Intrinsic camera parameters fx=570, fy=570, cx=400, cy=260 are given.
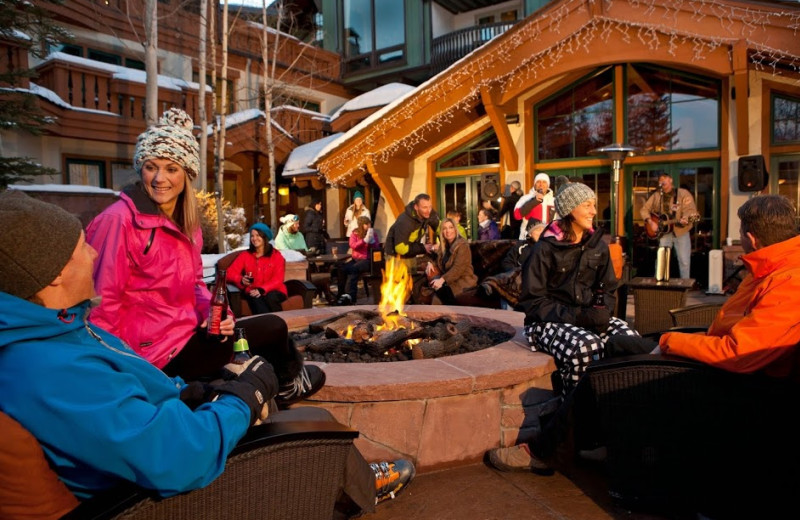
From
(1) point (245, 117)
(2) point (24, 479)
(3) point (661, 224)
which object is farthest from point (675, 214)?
(1) point (245, 117)

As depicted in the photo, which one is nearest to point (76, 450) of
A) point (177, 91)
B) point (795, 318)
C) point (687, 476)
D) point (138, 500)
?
point (138, 500)

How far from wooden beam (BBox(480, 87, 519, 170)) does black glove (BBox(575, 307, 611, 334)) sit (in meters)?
9.23

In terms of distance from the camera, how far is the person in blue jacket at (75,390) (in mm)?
1249

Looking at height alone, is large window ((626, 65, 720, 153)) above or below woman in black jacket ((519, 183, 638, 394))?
above

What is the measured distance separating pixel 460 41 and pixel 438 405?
1742cm

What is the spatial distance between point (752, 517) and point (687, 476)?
26 centimetres

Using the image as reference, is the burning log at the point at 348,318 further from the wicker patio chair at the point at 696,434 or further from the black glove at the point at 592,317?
the wicker patio chair at the point at 696,434

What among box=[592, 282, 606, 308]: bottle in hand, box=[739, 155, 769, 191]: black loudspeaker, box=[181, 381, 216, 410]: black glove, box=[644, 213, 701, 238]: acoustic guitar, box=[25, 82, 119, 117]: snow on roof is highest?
box=[25, 82, 119, 117]: snow on roof

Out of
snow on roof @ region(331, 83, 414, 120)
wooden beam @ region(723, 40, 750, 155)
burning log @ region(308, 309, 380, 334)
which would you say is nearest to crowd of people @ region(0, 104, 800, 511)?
burning log @ region(308, 309, 380, 334)

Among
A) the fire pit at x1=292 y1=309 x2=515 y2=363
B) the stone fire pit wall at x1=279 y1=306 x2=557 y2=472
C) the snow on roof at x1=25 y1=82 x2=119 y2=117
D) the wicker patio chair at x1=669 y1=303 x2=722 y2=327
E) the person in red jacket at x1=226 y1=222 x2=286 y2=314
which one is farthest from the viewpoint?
the snow on roof at x1=25 y1=82 x2=119 y2=117

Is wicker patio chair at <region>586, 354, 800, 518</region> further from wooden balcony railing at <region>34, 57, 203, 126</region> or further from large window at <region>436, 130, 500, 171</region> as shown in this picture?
wooden balcony railing at <region>34, 57, 203, 126</region>

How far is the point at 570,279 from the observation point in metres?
3.64

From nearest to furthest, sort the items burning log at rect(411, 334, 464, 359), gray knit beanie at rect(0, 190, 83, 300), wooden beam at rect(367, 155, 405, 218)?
gray knit beanie at rect(0, 190, 83, 300) < burning log at rect(411, 334, 464, 359) < wooden beam at rect(367, 155, 405, 218)

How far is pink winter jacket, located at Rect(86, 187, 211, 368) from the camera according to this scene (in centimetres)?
240
